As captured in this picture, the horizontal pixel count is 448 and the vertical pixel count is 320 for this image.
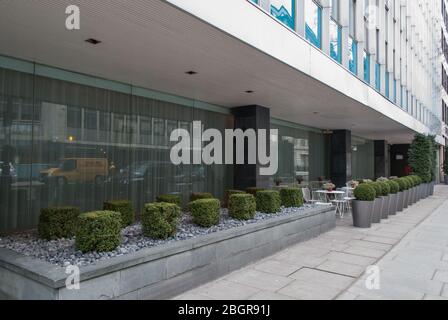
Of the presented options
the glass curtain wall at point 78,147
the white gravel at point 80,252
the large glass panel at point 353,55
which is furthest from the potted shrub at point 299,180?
the white gravel at point 80,252

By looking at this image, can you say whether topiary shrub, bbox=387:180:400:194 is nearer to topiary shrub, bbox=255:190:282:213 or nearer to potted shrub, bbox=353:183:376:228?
potted shrub, bbox=353:183:376:228

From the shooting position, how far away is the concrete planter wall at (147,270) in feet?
10.9

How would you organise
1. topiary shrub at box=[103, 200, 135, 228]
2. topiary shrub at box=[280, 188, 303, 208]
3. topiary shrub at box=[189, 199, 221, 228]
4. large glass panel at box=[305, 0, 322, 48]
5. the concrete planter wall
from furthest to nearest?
large glass panel at box=[305, 0, 322, 48] < topiary shrub at box=[280, 188, 303, 208] < topiary shrub at box=[103, 200, 135, 228] < topiary shrub at box=[189, 199, 221, 228] < the concrete planter wall

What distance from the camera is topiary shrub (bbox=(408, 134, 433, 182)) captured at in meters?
17.7

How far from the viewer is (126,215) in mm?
6152

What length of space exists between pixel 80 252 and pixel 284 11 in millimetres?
6381

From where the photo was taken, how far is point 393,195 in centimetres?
1109

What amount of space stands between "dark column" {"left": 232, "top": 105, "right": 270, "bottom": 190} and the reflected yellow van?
450cm

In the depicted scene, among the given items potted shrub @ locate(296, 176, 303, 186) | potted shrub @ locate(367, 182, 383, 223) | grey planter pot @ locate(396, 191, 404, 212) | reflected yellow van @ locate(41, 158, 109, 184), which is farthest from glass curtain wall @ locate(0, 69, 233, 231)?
grey planter pot @ locate(396, 191, 404, 212)

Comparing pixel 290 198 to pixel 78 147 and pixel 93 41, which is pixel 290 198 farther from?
pixel 93 41

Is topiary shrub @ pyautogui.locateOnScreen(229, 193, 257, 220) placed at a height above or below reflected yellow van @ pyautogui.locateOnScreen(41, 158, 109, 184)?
below

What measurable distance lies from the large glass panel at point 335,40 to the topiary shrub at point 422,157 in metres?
10.4

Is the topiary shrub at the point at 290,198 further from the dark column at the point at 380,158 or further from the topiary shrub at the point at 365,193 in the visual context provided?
the dark column at the point at 380,158

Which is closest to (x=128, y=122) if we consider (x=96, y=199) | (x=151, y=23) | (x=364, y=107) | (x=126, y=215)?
→ (x=96, y=199)
